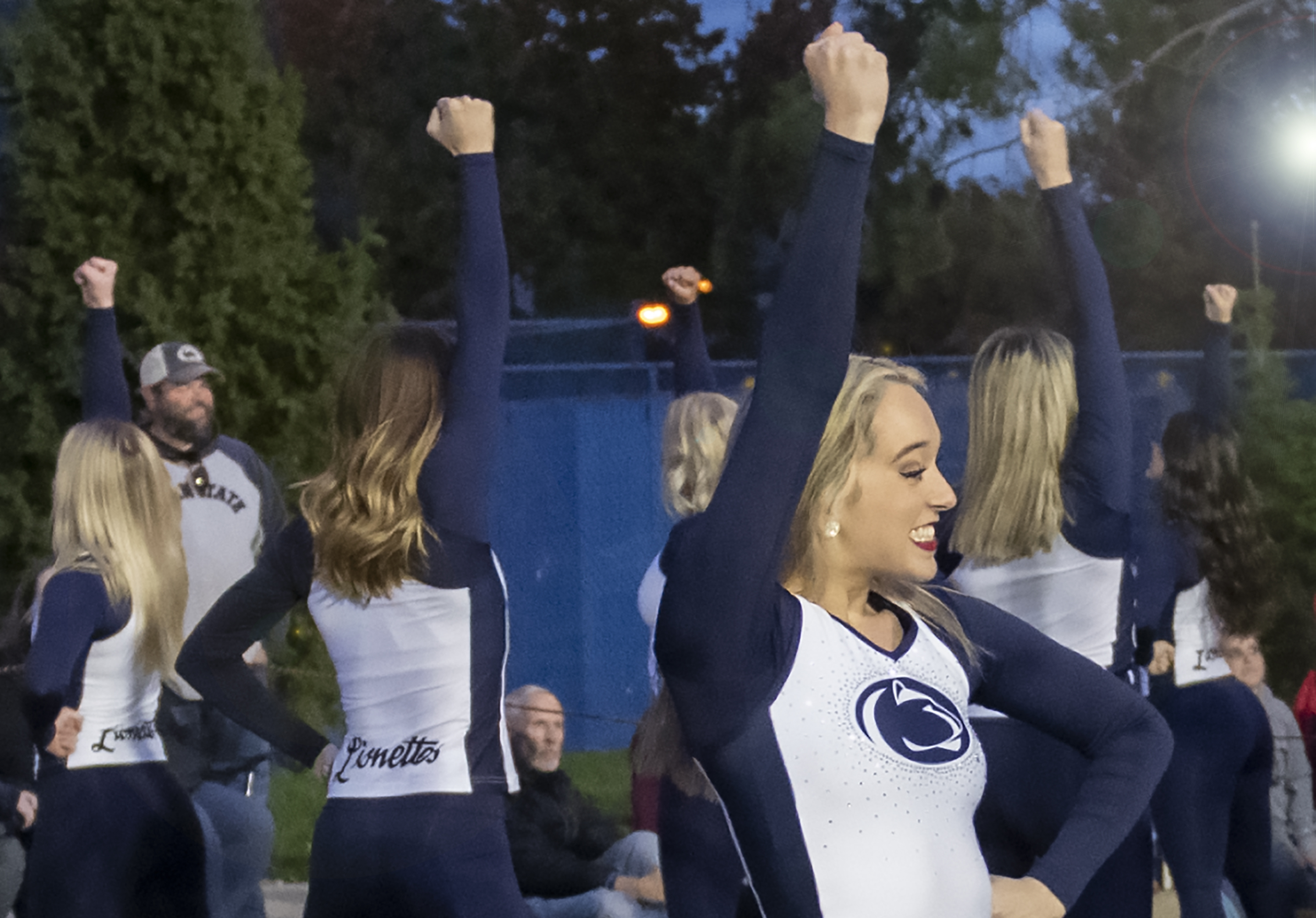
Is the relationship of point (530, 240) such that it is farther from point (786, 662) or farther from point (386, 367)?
point (786, 662)

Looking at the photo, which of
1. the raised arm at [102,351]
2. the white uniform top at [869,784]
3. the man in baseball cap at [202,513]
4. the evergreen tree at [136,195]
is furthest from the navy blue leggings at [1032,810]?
the evergreen tree at [136,195]

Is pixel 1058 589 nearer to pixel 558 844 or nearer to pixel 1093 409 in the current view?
pixel 1093 409

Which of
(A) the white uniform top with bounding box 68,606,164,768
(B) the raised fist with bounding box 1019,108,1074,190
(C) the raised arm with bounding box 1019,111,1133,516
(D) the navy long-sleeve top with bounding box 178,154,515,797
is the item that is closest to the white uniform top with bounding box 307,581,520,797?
(D) the navy long-sleeve top with bounding box 178,154,515,797

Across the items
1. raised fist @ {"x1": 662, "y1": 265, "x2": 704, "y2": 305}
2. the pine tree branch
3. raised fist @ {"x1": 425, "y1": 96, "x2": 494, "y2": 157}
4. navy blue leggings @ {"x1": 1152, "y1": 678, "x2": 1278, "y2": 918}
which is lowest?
navy blue leggings @ {"x1": 1152, "y1": 678, "x2": 1278, "y2": 918}

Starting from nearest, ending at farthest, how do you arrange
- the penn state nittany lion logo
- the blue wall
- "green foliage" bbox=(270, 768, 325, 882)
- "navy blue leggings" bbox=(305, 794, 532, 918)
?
the penn state nittany lion logo < "navy blue leggings" bbox=(305, 794, 532, 918) < the blue wall < "green foliage" bbox=(270, 768, 325, 882)

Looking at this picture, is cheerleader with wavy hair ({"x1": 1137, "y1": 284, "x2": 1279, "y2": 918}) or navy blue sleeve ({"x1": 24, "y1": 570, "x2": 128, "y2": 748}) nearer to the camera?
navy blue sleeve ({"x1": 24, "y1": 570, "x2": 128, "y2": 748})

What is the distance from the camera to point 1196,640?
256 centimetres

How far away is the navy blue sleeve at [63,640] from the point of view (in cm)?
213

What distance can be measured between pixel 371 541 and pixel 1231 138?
209cm

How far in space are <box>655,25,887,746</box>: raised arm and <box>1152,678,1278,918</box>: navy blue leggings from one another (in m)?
1.47

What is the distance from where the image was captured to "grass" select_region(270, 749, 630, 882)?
3.10 metres

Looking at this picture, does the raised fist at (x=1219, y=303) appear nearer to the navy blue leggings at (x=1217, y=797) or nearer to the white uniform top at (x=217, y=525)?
the navy blue leggings at (x=1217, y=797)

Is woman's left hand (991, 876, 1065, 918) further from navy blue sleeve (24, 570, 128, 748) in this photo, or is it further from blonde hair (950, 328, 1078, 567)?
navy blue sleeve (24, 570, 128, 748)

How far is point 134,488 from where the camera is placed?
2352 mm
